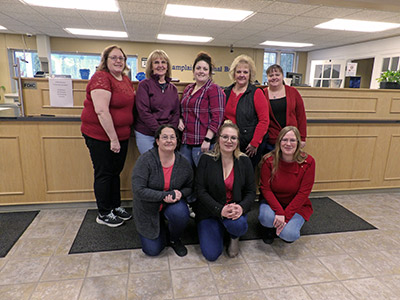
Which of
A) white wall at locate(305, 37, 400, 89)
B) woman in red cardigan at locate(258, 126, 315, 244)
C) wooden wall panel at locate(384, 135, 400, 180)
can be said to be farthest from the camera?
white wall at locate(305, 37, 400, 89)

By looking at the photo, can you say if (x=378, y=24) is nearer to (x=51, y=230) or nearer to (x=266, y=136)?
(x=266, y=136)

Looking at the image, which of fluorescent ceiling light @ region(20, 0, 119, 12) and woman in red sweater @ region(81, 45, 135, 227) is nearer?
woman in red sweater @ region(81, 45, 135, 227)

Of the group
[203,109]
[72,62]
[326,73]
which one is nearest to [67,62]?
[72,62]

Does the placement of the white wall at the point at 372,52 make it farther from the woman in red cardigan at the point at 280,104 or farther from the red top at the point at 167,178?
the red top at the point at 167,178

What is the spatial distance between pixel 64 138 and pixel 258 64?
8.71m

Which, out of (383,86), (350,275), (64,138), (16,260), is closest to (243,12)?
(383,86)

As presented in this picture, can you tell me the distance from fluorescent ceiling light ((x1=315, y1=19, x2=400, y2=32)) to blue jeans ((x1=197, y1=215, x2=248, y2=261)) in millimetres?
5301

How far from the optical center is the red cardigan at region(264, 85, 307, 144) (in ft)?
8.21

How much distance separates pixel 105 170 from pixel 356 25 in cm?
631

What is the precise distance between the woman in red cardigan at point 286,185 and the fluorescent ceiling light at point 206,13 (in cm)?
368

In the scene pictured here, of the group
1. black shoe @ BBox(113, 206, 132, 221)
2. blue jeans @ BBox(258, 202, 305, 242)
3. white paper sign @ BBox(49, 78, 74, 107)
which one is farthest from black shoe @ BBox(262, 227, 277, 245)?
white paper sign @ BBox(49, 78, 74, 107)

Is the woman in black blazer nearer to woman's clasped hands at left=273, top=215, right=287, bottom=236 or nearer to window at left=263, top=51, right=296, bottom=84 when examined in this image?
woman's clasped hands at left=273, top=215, right=287, bottom=236

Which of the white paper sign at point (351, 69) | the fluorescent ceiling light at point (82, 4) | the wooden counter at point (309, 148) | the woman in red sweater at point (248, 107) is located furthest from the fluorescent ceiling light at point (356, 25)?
the woman in red sweater at point (248, 107)

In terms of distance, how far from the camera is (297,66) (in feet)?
35.3
